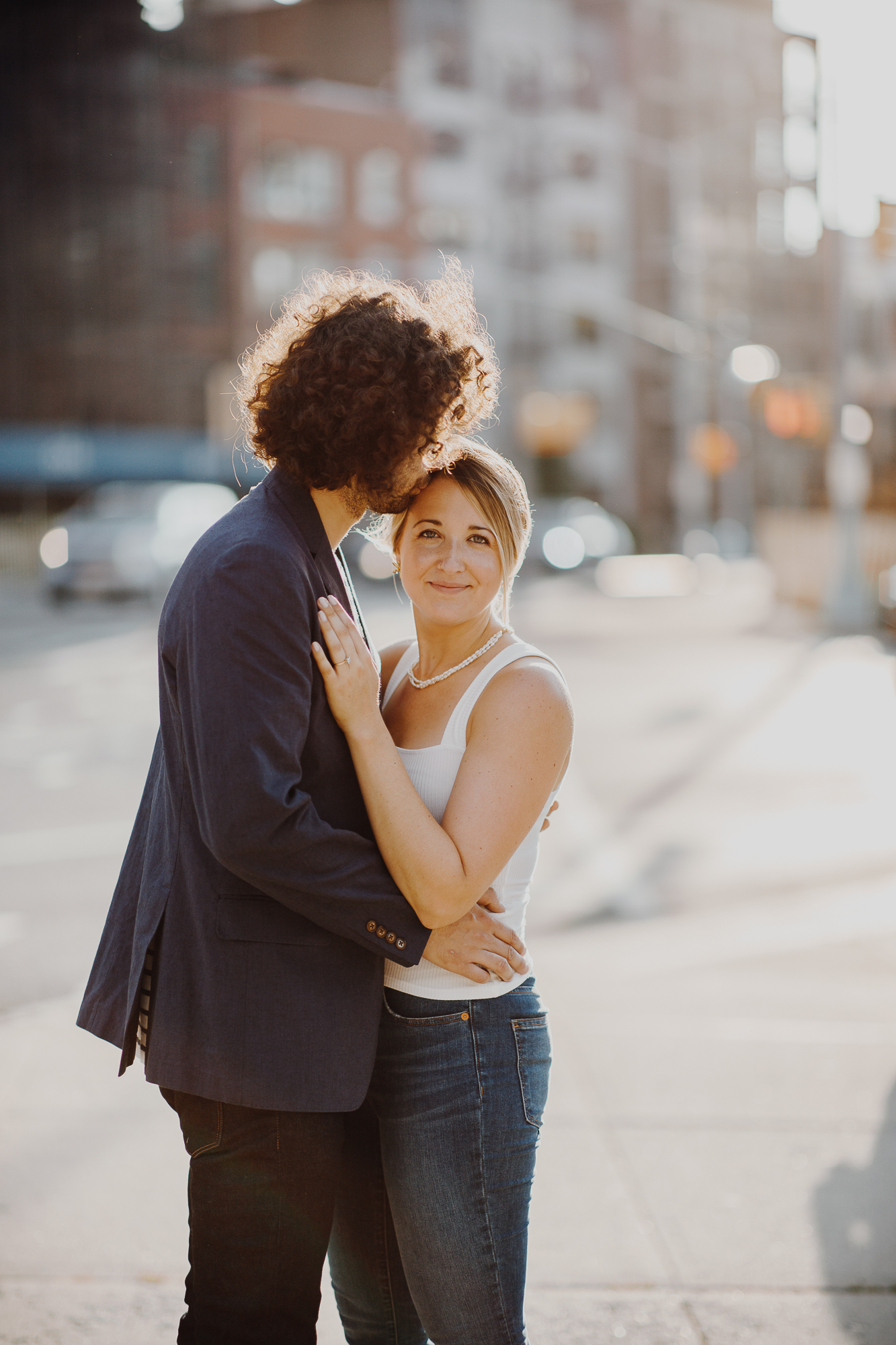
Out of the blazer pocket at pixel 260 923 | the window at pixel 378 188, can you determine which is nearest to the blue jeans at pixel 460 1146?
the blazer pocket at pixel 260 923

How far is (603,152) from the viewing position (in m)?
55.0

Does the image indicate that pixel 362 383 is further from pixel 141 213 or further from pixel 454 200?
pixel 454 200

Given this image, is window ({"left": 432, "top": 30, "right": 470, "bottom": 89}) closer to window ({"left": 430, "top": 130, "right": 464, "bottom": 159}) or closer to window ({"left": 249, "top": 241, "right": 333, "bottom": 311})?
window ({"left": 430, "top": 130, "right": 464, "bottom": 159})

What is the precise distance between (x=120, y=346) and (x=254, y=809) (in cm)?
4004

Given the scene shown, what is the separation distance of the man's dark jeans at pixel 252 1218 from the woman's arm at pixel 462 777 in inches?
15.4

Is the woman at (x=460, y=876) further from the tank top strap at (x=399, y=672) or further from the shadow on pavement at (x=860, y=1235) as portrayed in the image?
the shadow on pavement at (x=860, y=1235)

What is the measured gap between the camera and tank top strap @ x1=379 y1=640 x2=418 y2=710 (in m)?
2.34

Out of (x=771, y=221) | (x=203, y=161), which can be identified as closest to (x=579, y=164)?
(x=771, y=221)

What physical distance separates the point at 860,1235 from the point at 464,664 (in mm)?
1975

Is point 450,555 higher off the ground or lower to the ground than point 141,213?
lower

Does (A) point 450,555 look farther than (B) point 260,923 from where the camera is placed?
Yes

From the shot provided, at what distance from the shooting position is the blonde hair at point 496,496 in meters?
2.12

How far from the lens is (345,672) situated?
1881 millimetres

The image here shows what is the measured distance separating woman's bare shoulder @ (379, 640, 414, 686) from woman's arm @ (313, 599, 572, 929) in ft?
1.33
